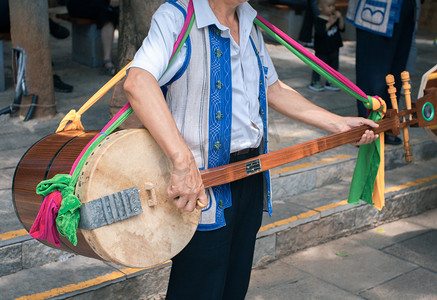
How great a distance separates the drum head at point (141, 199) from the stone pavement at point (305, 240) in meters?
1.16

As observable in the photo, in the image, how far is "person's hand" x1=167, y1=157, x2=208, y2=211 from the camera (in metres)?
2.21

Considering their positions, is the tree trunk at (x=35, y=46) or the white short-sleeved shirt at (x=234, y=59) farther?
the tree trunk at (x=35, y=46)

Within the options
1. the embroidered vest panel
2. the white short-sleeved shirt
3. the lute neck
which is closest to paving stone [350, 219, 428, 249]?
the lute neck

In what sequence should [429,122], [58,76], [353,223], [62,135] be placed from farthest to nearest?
[58,76], [353,223], [429,122], [62,135]

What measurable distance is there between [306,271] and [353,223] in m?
0.84

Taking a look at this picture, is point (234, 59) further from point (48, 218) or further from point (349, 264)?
point (349, 264)

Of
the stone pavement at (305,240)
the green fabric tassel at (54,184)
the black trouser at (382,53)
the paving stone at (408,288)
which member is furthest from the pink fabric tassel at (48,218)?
the black trouser at (382,53)

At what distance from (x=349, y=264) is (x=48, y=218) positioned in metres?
2.86

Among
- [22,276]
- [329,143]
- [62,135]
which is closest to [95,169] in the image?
[62,135]

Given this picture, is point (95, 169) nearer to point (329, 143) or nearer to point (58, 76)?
point (329, 143)

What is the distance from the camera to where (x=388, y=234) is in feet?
16.7

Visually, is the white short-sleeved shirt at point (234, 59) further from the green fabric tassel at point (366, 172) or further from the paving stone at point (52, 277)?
the paving stone at point (52, 277)

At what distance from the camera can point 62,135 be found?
2.65m

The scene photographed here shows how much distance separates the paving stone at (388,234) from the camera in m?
4.93
